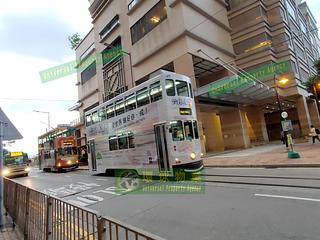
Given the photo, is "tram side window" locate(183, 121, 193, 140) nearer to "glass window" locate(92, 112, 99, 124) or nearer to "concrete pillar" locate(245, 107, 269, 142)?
"glass window" locate(92, 112, 99, 124)

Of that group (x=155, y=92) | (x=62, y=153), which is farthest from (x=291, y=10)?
(x=62, y=153)

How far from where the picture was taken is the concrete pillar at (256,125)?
3294cm

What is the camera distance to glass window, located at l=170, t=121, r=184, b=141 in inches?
441

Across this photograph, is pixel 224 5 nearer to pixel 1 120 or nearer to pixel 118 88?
pixel 118 88

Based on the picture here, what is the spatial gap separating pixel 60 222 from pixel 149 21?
24.8m

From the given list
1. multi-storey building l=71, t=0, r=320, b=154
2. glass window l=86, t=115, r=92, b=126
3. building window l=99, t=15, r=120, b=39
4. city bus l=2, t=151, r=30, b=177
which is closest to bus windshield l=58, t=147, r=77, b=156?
city bus l=2, t=151, r=30, b=177

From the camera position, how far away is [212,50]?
2555cm

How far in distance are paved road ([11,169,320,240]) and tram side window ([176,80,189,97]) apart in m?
4.70

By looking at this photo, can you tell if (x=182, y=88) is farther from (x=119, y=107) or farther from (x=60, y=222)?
(x=60, y=222)

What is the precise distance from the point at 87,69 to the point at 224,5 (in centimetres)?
2285

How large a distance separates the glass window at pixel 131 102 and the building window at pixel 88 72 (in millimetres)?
26257

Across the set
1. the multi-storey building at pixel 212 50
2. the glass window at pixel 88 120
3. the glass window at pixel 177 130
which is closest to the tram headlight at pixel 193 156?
the glass window at pixel 177 130

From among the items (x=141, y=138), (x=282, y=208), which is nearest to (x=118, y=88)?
(x=141, y=138)

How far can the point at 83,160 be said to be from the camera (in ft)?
114
